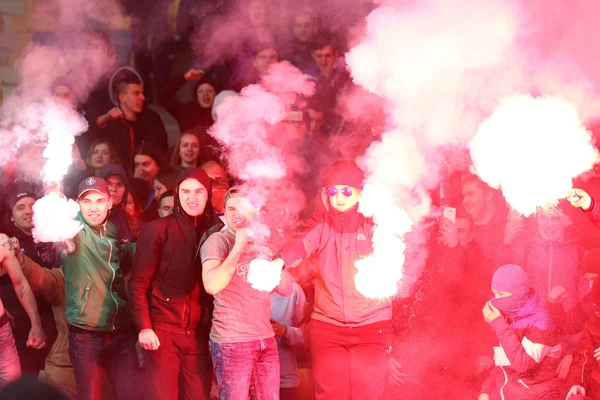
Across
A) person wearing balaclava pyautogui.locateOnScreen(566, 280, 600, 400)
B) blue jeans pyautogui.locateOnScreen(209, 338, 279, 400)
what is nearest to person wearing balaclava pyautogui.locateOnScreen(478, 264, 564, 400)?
person wearing balaclava pyautogui.locateOnScreen(566, 280, 600, 400)

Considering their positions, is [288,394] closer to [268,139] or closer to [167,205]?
[167,205]

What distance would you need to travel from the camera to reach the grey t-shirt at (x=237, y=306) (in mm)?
4727

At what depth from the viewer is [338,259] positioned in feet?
16.3

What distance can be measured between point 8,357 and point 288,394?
1.81m

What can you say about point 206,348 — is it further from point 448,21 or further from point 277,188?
point 448,21

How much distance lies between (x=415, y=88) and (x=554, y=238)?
146cm

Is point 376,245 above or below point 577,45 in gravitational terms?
below

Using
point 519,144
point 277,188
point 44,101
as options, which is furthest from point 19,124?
point 519,144

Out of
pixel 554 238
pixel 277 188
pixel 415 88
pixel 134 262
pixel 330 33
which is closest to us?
pixel 134 262

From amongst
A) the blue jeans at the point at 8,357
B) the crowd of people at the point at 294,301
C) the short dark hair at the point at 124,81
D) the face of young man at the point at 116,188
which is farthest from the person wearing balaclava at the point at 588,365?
the short dark hair at the point at 124,81

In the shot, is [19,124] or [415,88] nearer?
[415,88]

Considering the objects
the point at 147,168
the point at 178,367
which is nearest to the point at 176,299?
the point at 178,367

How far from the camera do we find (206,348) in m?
5.02

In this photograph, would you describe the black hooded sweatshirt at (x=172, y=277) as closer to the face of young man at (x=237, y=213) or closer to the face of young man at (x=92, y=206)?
the face of young man at (x=237, y=213)
